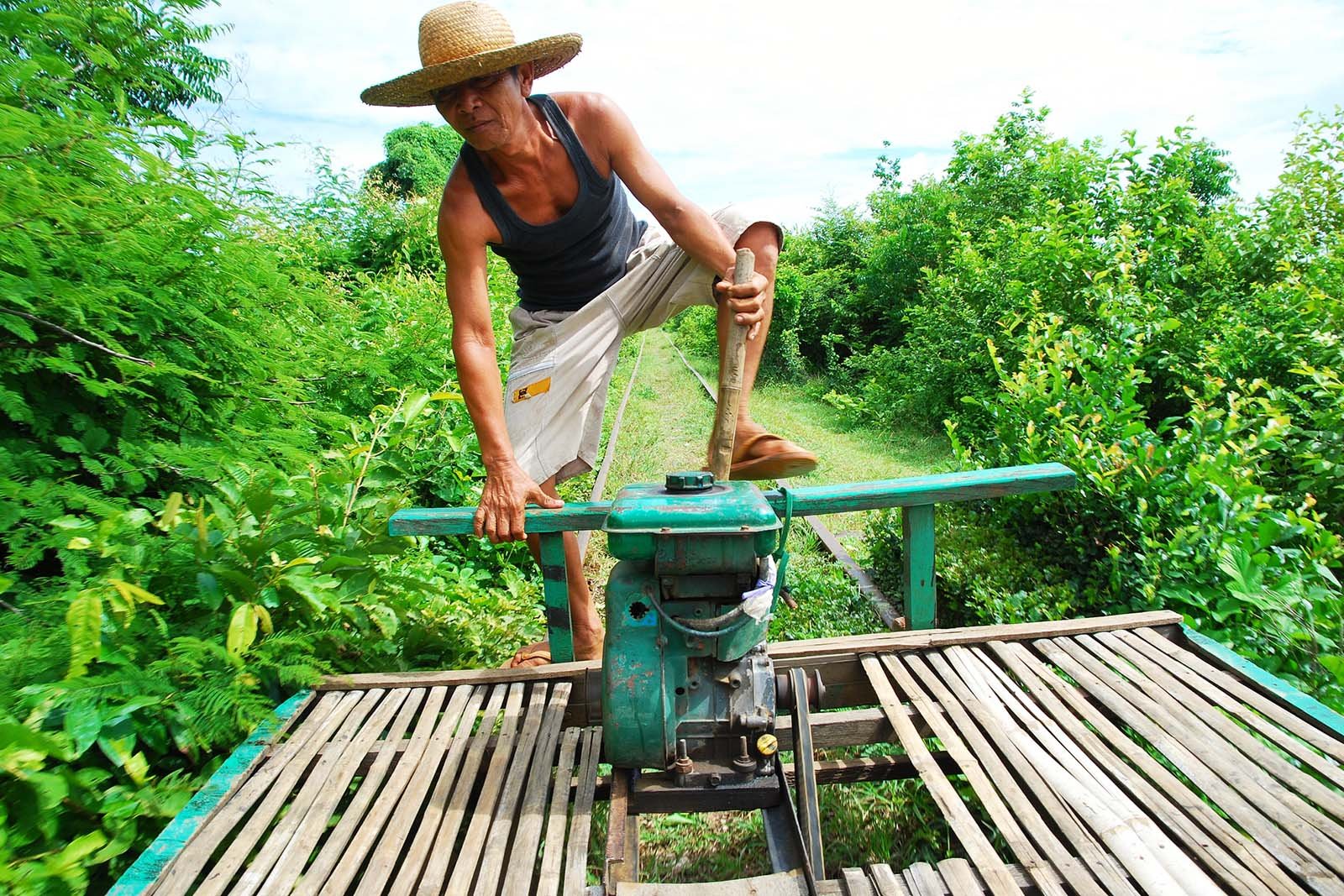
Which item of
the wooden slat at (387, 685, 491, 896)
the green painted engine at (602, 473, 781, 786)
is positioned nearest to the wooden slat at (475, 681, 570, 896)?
the wooden slat at (387, 685, 491, 896)

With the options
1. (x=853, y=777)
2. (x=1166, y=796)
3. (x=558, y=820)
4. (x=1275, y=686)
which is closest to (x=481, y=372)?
(x=558, y=820)

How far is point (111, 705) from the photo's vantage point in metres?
2.02

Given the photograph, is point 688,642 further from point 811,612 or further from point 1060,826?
point 811,612

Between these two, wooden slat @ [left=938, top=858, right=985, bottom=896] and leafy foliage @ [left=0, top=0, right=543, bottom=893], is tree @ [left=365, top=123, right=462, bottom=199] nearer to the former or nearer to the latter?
leafy foliage @ [left=0, top=0, right=543, bottom=893]

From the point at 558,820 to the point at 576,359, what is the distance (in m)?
1.80

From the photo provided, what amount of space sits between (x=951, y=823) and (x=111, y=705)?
2.10 m

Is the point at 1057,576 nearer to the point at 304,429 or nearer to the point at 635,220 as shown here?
the point at 635,220

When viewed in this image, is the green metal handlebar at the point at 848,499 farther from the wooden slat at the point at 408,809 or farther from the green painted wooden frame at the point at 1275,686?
the green painted wooden frame at the point at 1275,686

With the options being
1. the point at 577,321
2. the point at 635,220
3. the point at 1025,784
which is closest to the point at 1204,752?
the point at 1025,784

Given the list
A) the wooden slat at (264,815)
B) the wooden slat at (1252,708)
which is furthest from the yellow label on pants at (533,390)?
the wooden slat at (1252,708)

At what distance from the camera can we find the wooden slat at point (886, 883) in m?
1.62

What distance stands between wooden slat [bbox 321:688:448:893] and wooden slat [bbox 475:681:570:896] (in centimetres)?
23

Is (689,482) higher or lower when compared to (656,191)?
lower

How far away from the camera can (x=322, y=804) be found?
198 cm
